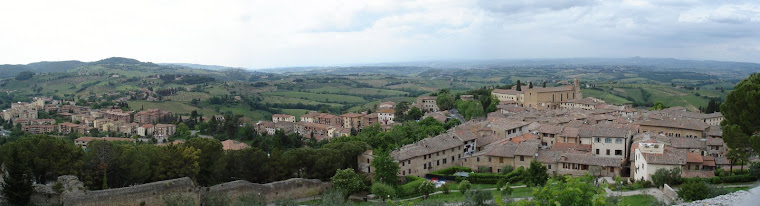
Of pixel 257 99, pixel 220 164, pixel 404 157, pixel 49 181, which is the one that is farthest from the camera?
pixel 257 99

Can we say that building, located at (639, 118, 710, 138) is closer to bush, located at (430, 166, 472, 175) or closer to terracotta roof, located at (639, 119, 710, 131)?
terracotta roof, located at (639, 119, 710, 131)

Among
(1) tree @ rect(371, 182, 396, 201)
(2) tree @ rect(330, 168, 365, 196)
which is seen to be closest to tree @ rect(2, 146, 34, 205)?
(2) tree @ rect(330, 168, 365, 196)

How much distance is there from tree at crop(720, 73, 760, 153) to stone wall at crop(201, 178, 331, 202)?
18699mm

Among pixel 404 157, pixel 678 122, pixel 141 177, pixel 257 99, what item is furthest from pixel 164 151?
pixel 257 99

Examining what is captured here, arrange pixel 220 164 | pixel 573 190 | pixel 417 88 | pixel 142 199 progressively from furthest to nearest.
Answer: pixel 417 88 → pixel 220 164 → pixel 142 199 → pixel 573 190

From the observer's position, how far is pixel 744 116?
814 inches

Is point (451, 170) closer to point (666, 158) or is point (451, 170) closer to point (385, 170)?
point (385, 170)

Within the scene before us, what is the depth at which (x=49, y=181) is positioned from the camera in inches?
985

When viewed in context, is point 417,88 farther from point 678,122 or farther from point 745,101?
point 745,101

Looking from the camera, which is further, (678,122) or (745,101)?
(678,122)

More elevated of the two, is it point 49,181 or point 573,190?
point 573,190

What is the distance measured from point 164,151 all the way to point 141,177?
1688 mm

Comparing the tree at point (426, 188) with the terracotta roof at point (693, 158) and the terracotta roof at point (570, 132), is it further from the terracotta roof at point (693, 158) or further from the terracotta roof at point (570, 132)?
the terracotta roof at point (570, 132)

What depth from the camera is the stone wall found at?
74.5 feet
